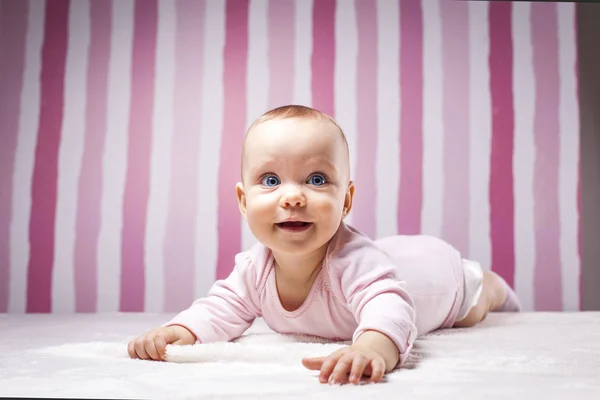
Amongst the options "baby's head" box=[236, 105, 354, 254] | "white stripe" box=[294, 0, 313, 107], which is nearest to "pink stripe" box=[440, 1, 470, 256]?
"white stripe" box=[294, 0, 313, 107]

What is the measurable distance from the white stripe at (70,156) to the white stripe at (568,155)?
163 cm

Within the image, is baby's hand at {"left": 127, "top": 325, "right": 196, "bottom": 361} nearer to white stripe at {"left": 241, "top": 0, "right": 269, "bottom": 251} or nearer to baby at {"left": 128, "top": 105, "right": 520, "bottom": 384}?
baby at {"left": 128, "top": 105, "right": 520, "bottom": 384}

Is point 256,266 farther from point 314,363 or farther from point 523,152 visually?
point 523,152

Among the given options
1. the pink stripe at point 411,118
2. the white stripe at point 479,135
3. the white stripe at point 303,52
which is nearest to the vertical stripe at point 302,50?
the white stripe at point 303,52

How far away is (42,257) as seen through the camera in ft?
6.63

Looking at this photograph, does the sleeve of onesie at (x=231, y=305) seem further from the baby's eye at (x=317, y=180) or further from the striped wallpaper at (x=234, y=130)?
the striped wallpaper at (x=234, y=130)

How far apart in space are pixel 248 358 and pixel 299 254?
194mm

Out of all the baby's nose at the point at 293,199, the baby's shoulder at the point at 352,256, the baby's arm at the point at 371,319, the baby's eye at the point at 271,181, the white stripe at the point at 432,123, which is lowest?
the baby's arm at the point at 371,319

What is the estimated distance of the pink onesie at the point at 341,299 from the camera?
972mm

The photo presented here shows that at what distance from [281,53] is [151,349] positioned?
135cm

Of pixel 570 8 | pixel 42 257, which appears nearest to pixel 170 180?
pixel 42 257

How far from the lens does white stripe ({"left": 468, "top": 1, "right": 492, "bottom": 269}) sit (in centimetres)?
206

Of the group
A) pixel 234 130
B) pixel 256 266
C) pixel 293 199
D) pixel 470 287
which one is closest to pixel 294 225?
pixel 293 199

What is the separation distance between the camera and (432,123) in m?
2.08
